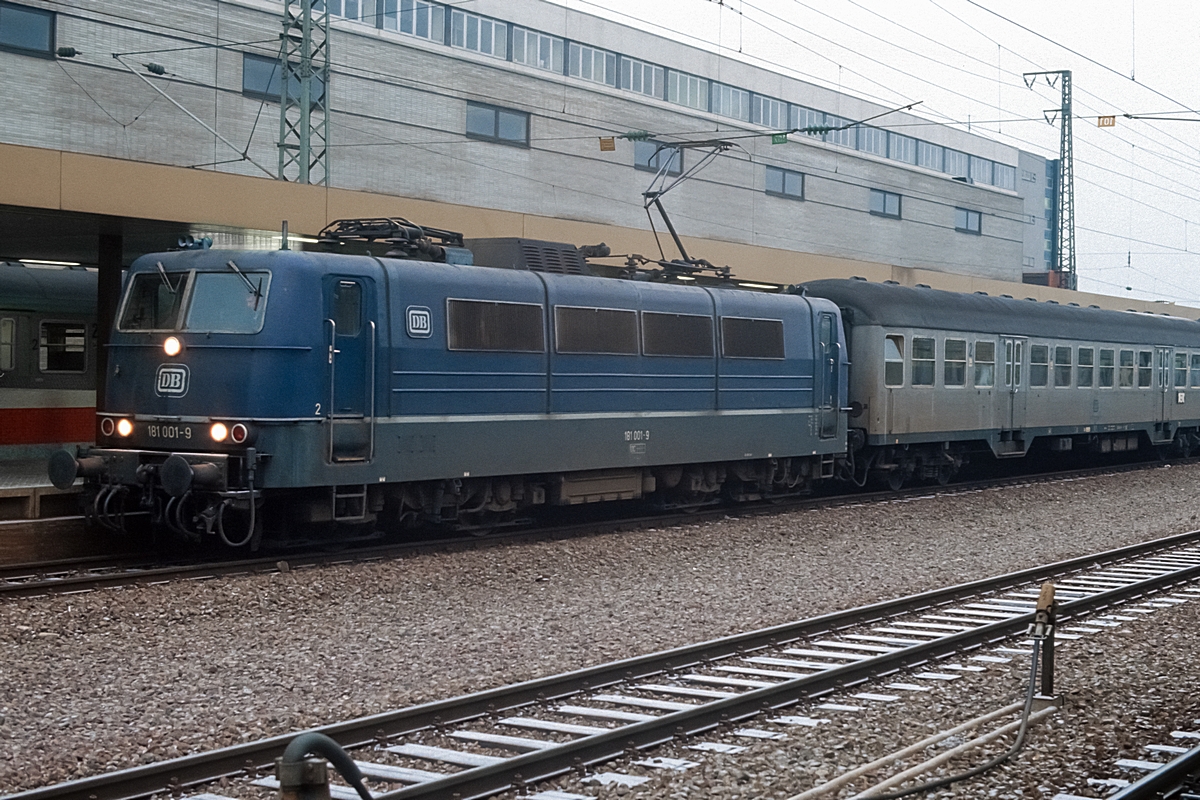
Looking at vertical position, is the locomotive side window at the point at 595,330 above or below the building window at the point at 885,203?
below

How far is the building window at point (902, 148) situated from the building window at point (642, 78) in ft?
48.6

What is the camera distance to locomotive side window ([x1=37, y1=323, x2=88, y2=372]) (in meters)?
22.2

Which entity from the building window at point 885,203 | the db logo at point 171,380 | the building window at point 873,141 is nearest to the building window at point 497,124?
the building window at point 873,141

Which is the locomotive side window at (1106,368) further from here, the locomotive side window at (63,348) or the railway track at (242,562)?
the locomotive side window at (63,348)

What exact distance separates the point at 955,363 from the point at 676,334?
8.50 meters

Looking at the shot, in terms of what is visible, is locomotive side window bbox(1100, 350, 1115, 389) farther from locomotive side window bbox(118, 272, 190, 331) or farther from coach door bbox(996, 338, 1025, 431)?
locomotive side window bbox(118, 272, 190, 331)

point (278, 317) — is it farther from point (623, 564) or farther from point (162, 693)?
point (162, 693)

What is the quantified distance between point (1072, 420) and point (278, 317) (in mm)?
19913

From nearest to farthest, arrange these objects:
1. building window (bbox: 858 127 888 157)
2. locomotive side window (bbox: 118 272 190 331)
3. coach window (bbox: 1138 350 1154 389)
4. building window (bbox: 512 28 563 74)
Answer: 1. locomotive side window (bbox: 118 272 190 331)
2. coach window (bbox: 1138 350 1154 389)
3. building window (bbox: 512 28 563 74)
4. building window (bbox: 858 127 888 157)

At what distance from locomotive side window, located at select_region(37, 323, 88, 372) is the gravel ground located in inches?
430

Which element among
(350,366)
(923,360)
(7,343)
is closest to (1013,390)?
(923,360)

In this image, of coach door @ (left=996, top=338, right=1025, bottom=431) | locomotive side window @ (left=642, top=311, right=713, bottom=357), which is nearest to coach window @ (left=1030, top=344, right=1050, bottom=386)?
coach door @ (left=996, top=338, right=1025, bottom=431)

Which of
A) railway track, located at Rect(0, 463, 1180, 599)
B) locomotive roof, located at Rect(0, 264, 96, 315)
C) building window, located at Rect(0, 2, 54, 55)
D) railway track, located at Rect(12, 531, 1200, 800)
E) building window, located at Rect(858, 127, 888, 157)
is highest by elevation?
building window, located at Rect(858, 127, 888, 157)

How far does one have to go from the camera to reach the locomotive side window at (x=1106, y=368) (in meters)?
29.7
